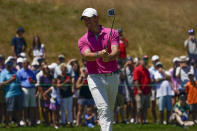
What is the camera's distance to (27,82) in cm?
1848

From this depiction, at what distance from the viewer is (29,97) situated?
1842 centimetres

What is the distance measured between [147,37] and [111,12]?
25.6 metres

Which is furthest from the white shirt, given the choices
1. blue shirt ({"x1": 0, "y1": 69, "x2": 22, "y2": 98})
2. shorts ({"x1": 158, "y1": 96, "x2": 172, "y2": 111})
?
blue shirt ({"x1": 0, "y1": 69, "x2": 22, "y2": 98})

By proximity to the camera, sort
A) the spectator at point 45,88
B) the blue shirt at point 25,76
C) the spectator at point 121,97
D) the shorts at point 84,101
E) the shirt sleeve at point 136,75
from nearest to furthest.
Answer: the blue shirt at point 25,76
the spectator at point 45,88
the shorts at point 84,101
the shirt sleeve at point 136,75
the spectator at point 121,97

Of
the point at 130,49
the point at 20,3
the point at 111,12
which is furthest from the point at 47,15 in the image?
the point at 111,12

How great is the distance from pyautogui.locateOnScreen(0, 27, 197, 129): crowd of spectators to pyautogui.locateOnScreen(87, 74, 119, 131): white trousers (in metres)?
6.44

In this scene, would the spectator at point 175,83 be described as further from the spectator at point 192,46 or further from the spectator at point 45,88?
the spectator at point 45,88

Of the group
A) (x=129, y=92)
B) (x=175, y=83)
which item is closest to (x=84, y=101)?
(x=129, y=92)

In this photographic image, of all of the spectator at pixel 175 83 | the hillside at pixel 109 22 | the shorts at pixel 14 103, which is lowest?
the shorts at pixel 14 103

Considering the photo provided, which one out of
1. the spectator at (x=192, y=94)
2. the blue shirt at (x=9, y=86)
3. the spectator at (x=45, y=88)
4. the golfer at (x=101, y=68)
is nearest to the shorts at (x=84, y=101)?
the spectator at (x=45, y=88)

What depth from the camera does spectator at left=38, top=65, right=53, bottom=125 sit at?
18562 millimetres

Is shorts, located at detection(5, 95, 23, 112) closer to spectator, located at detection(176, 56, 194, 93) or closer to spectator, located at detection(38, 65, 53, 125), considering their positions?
spectator, located at detection(38, 65, 53, 125)

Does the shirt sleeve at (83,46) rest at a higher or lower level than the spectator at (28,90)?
higher

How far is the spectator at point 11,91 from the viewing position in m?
17.9
